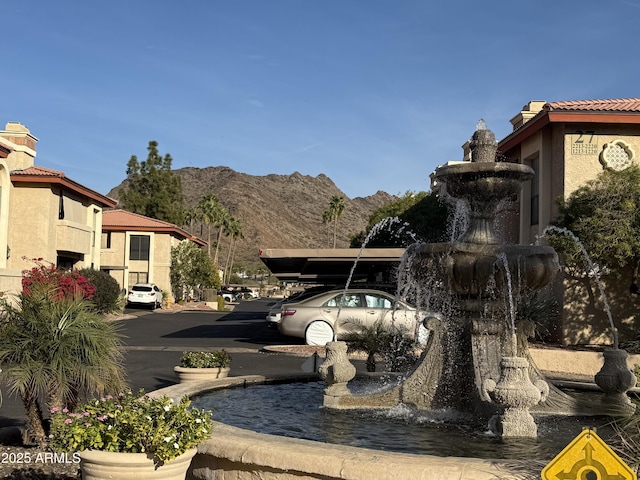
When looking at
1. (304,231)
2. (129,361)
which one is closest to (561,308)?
(129,361)

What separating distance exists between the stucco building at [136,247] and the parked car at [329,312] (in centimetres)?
3494

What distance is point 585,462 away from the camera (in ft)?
10.8

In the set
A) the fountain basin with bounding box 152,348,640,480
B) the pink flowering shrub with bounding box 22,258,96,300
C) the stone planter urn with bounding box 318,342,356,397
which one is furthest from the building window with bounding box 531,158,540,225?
the fountain basin with bounding box 152,348,640,480

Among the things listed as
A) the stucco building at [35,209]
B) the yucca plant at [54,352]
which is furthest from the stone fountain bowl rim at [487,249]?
the stucco building at [35,209]

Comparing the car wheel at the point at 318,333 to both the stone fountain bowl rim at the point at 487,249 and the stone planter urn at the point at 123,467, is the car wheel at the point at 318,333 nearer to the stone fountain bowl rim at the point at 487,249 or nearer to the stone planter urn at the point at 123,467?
the stone fountain bowl rim at the point at 487,249

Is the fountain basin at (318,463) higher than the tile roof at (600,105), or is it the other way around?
the tile roof at (600,105)

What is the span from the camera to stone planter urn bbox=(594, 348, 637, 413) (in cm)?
814

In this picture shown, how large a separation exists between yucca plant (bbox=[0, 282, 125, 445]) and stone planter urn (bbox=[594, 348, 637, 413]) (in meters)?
5.49

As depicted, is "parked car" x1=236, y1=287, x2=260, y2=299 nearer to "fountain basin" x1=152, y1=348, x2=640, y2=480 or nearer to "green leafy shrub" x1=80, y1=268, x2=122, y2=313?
"green leafy shrub" x1=80, y1=268, x2=122, y2=313

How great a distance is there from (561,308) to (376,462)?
1684 cm

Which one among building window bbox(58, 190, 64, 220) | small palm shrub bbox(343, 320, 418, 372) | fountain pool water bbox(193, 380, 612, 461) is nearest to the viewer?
fountain pool water bbox(193, 380, 612, 461)

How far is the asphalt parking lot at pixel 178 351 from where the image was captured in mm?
12453

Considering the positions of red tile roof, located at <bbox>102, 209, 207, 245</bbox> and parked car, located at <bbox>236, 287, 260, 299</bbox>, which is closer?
red tile roof, located at <bbox>102, 209, 207, 245</bbox>

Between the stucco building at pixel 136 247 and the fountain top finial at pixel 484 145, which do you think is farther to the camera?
the stucco building at pixel 136 247
